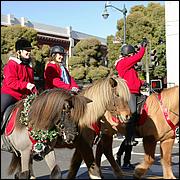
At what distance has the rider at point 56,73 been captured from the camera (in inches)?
243

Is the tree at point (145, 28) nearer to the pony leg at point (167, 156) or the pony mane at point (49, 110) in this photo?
the pony leg at point (167, 156)

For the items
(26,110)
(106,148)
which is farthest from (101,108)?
(106,148)

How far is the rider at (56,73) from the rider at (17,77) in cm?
55

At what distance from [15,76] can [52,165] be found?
1.40 m

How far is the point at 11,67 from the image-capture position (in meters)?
5.36

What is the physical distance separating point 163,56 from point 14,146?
1104 inches

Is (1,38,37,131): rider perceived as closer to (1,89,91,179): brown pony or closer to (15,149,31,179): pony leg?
(1,89,91,179): brown pony

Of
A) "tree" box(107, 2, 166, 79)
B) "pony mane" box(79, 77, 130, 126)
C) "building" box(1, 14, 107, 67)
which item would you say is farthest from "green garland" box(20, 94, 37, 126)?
"building" box(1, 14, 107, 67)

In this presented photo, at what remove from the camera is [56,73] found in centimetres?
617

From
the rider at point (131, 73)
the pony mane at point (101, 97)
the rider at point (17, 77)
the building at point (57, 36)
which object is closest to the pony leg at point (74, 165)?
the pony mane at point (101, 97)

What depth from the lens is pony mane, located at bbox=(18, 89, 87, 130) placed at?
501cm

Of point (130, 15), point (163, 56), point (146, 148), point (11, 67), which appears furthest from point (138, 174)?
point (130, 15)

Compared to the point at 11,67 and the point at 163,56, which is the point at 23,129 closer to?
the point at 11,67

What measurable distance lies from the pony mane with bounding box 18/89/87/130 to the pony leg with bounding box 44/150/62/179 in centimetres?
41
